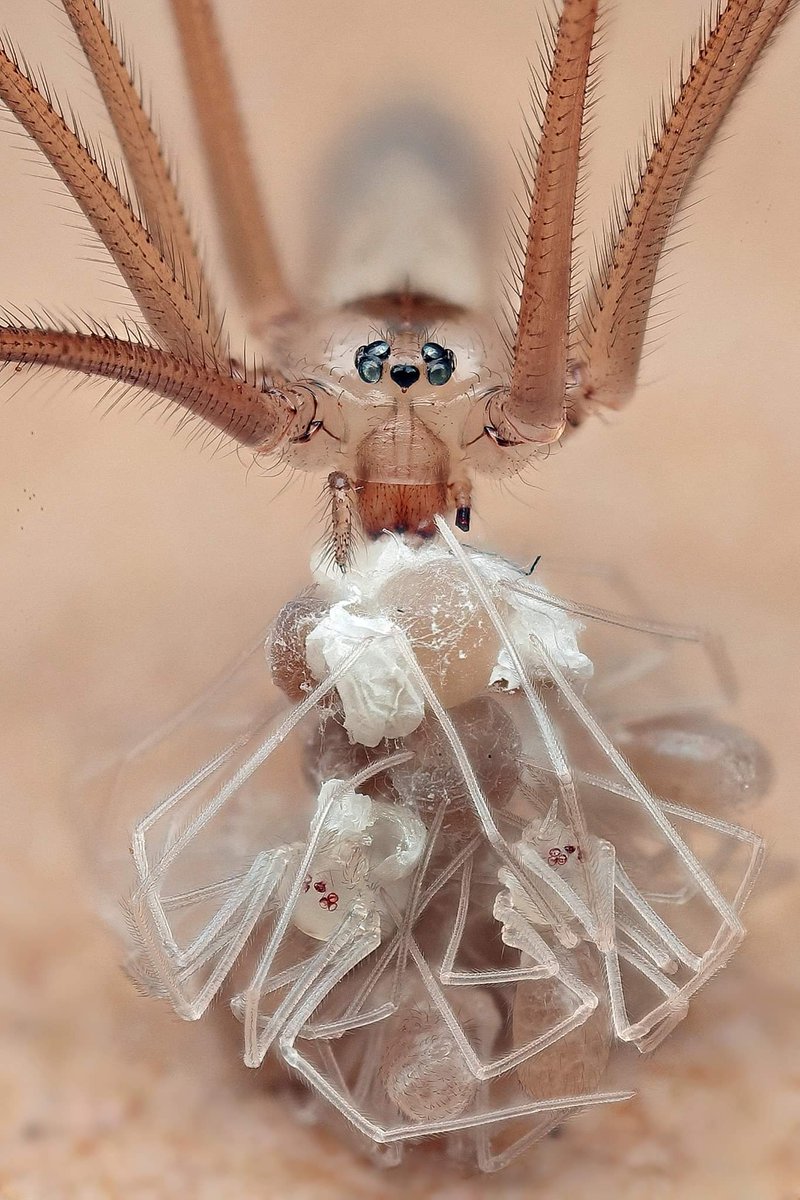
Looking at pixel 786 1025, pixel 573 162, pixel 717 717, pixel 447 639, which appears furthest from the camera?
pixel 717 717

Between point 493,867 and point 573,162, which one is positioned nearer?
point 573,162

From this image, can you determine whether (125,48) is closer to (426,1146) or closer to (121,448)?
(121,448)

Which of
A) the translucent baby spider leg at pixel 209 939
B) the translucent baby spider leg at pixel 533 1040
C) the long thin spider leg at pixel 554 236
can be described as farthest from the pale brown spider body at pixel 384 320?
the translucent baby spider leg at pixel 533 1040

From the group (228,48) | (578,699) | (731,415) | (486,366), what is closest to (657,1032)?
(578,699)

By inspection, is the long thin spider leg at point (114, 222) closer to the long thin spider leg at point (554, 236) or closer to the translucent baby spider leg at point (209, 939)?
the long thin spider leg at point (554, 236)

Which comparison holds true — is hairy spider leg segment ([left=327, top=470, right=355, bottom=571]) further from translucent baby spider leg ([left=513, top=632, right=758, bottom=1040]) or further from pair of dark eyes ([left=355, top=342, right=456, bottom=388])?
translucent baby spider leg ([left=513, top=632, right=758, bottom=1040])

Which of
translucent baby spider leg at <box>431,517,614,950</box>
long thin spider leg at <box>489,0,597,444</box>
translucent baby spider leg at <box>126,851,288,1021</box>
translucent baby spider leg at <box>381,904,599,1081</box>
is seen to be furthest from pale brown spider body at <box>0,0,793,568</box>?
translucent baby spider leg at <box>381,904,599,1081</box>

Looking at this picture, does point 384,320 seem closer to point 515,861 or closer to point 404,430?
point 404,430
